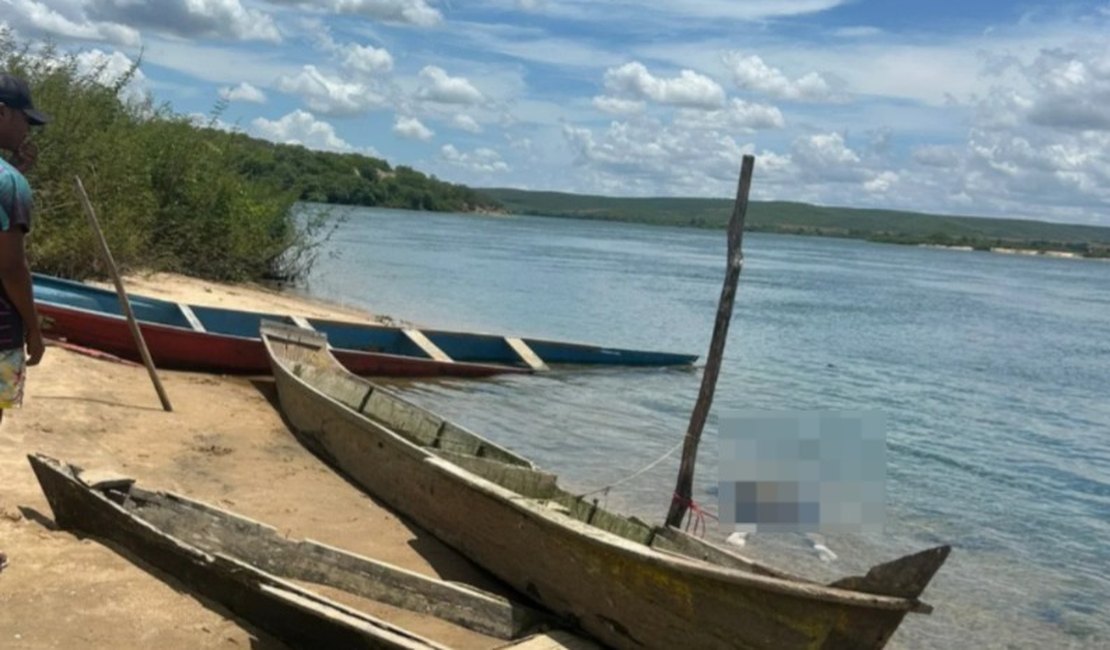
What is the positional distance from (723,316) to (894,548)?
11.0ft

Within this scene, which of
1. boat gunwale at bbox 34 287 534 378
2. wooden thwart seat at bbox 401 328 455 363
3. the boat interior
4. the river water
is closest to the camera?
the boat interior

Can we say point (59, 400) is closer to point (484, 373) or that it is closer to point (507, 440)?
point (507, 440)

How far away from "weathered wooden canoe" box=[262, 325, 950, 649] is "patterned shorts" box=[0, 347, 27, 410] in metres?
2.91

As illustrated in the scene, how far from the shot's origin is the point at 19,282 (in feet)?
14.6

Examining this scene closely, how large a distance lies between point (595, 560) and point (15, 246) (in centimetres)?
333

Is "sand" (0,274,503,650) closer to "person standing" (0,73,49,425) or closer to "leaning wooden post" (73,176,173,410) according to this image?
"leaning wooden post" (73,176,173,410)

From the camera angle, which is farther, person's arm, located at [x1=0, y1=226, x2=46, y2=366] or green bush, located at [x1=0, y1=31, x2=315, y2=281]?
green bush, located at [x1=0, y1=31, x2=315, y2=281]

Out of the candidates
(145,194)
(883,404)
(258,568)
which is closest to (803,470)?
(258,568)

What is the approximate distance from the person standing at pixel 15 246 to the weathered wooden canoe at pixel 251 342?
24.9 feet

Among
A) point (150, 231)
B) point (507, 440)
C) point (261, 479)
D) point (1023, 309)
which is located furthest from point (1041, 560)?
point (1023, 309)

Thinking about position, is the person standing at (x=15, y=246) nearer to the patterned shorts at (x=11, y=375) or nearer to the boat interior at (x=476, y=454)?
the patterned shorts at (x=11, y=375)

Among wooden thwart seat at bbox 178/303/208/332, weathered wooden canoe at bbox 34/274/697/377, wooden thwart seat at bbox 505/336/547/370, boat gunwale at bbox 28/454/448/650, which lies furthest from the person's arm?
wooden thwart seat at bbox 505/336/547/370

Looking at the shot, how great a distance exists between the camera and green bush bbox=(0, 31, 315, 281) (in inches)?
591

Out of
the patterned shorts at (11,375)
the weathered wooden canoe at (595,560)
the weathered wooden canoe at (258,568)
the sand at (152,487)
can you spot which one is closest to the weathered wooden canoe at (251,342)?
the sand at (152,487)
